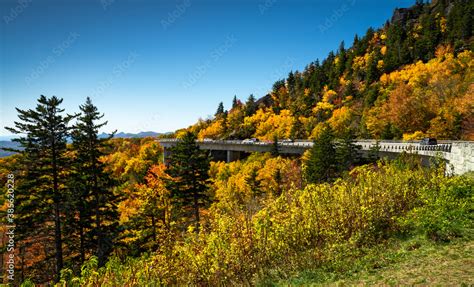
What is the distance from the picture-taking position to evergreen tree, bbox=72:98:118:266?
21.9 metres

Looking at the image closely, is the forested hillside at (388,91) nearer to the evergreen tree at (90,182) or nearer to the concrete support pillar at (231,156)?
the concrete support pillar at (231,156)

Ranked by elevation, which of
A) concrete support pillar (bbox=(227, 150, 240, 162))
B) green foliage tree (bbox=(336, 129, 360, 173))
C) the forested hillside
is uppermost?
the forested hillside

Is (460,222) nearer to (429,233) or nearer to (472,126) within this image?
(429,233)

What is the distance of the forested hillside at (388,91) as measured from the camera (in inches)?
1928

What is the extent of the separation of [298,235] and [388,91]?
6929 cm

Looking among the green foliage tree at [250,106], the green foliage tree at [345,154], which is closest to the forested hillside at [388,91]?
the green foliage tree at [250,106]

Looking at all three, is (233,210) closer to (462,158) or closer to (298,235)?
(298,235)

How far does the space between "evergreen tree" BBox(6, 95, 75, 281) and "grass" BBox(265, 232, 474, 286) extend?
Result: 1882cm

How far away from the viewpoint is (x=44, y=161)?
19734mm

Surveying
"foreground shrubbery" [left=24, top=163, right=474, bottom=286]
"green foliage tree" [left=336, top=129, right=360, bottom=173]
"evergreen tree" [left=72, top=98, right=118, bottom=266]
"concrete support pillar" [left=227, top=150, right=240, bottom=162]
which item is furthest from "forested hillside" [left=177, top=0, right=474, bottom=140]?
"evergreen tree" [left=72, top=98, right=118, bottom=266]

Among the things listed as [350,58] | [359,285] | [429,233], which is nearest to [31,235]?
[359,285]

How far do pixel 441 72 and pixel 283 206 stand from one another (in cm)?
7200

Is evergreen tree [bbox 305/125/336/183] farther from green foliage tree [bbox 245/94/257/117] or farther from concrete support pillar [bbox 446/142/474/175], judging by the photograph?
green foliage tree [bbox 245/94/257/117]

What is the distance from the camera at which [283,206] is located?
388 inches
